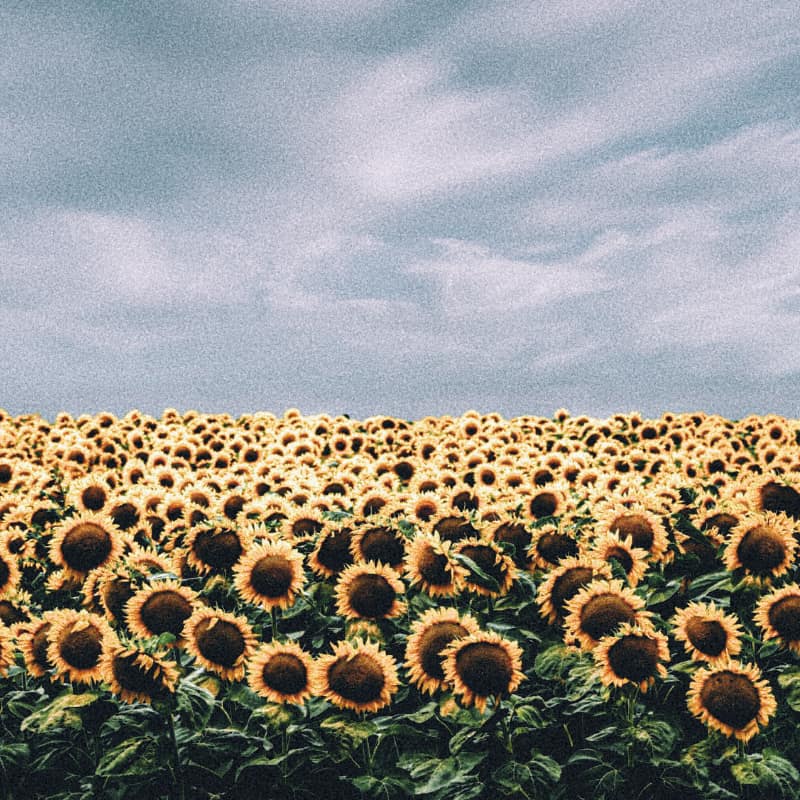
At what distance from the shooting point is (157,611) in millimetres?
6043

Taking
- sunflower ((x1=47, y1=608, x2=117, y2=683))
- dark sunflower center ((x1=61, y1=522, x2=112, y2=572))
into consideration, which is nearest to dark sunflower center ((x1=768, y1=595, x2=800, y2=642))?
sunflower ((x1=47, y1=608, x2=117, y2=683))

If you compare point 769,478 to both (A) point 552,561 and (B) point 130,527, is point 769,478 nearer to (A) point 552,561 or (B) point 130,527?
(A) point 552,561

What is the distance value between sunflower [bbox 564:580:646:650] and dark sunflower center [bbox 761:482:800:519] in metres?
3.06

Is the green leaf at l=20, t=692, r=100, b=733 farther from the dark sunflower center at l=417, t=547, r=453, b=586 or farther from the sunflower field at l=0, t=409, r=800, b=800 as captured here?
the dark sunflower center at l=417, t=547, r=453, b=586

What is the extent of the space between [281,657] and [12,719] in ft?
7.26

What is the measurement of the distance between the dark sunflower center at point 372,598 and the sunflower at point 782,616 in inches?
101

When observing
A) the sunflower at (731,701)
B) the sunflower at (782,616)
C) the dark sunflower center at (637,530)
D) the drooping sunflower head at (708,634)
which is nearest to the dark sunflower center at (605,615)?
the drooping sunflower head at (708,634)

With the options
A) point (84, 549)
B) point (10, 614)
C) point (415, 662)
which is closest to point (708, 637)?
point (415, 662)

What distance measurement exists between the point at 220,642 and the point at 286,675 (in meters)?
0.54

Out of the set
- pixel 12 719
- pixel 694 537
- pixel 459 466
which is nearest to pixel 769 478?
pixel 694 537

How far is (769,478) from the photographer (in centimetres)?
866

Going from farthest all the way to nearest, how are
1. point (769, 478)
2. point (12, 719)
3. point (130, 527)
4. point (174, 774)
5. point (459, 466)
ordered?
point (459, 466) → point (130, 527) → point (769, 478) → point (12, 719) → point (174, 774)

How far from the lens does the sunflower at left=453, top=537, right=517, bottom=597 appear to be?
660 cm

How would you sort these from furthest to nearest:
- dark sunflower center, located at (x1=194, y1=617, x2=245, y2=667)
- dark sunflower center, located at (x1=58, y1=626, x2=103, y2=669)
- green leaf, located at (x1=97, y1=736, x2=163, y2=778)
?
dark sunflower center, located at (x1=194, y1=617, x2=245, y2=667)
dark sunflower center, located at (x1=58, y1=626, x2=103, y2=669)
green leaf, located at (x1=97, y1=736, x2=163, y2=778)
